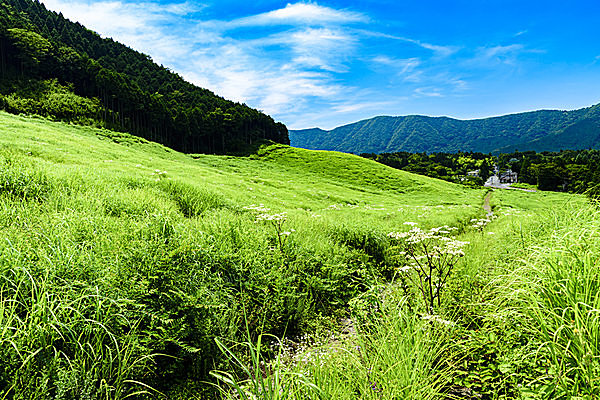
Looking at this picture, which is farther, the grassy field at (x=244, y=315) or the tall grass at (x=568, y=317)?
the grassy field at (x=244, y=315)

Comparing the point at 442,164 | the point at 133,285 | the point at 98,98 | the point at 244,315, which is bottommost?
the point at 244,315

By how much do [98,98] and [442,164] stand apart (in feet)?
519

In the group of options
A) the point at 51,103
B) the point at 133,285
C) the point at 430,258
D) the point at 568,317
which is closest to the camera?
A: the point at 568,317

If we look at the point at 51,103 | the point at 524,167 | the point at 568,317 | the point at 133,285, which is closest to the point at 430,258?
the point at 568,317

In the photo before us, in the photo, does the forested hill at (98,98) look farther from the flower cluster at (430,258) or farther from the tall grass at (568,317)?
the tall grass at (568,317)

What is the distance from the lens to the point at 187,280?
170 inches

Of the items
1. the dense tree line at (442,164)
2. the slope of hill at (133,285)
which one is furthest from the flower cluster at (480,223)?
the dense tree line at (442,164)

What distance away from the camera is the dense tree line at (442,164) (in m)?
129

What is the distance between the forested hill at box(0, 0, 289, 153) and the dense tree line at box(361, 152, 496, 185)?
74034 millimetres

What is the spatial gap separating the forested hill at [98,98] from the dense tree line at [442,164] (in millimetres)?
74034

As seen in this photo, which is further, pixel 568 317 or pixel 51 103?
pixel 51 103

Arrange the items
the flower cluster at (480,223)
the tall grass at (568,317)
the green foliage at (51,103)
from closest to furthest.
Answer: the tall grass at (568,317) → the flower cluster at (480,223) → the green foliage at (51,103)

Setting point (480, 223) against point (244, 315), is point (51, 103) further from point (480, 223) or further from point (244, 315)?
point (480, 223)

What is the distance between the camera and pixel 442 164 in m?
158
